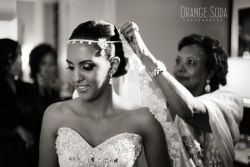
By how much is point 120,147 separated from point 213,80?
50 cm

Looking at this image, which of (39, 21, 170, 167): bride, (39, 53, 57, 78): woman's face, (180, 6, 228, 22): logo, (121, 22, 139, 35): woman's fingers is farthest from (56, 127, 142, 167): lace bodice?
(180, 6, 228, 22): logo

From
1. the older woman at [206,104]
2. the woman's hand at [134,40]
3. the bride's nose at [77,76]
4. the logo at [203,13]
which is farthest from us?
the logo at [203,13]

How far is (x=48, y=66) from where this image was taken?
140cm

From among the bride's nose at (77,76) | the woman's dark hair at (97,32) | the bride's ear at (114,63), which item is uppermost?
the woman's dark hair at (97,32)

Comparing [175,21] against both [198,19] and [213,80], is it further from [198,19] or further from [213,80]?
[213,80]

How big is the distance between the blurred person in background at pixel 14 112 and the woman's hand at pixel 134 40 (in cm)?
40

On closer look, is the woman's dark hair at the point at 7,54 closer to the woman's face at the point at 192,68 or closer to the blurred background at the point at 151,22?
the blurred background at the point at 151,22

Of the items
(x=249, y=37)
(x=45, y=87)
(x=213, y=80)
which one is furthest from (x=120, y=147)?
(x=249, y=37)

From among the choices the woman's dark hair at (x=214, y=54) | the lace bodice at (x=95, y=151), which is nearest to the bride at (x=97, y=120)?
the lace bodice at (x=95, y=151)

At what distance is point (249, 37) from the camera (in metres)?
1.59

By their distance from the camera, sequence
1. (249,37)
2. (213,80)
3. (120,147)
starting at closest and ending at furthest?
(120,147) → (213,80) → (249,37)

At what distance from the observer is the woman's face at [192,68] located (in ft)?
4.76

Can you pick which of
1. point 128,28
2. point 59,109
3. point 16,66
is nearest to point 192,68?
point 128,28

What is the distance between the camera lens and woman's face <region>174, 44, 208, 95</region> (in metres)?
1.45
